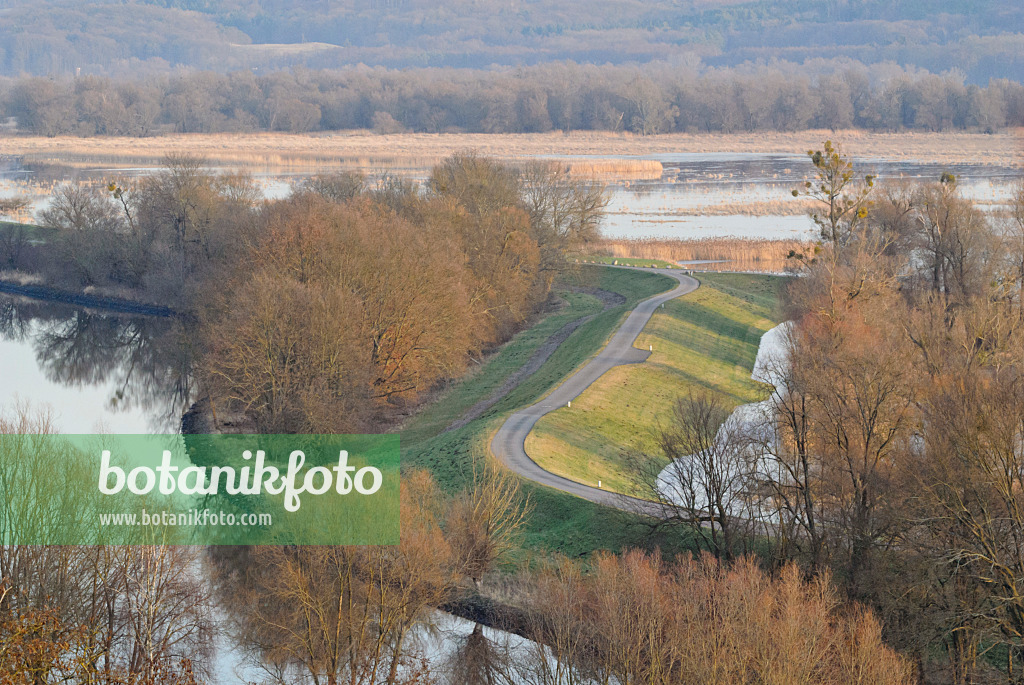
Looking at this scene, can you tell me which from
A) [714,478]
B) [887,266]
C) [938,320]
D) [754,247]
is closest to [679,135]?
[754,247]

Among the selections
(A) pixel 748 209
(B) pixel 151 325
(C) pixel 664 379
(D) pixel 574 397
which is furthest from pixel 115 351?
(A) pixel 748 209

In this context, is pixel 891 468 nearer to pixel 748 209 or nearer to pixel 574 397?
pixel 574 397

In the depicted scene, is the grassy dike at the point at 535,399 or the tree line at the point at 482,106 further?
the tree line at the point at 482,106

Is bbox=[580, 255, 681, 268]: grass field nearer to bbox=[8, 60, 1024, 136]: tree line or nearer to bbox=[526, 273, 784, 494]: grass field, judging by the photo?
bbox=[526, 273, 784, 494]: grass field

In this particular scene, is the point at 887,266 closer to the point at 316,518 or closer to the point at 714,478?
the point at 714,478

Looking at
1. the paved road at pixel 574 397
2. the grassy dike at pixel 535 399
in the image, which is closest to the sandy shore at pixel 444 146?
the grassy dike at pixel 535 399

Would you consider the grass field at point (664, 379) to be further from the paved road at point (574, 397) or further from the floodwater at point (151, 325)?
the floodwater at point (151, 325)
